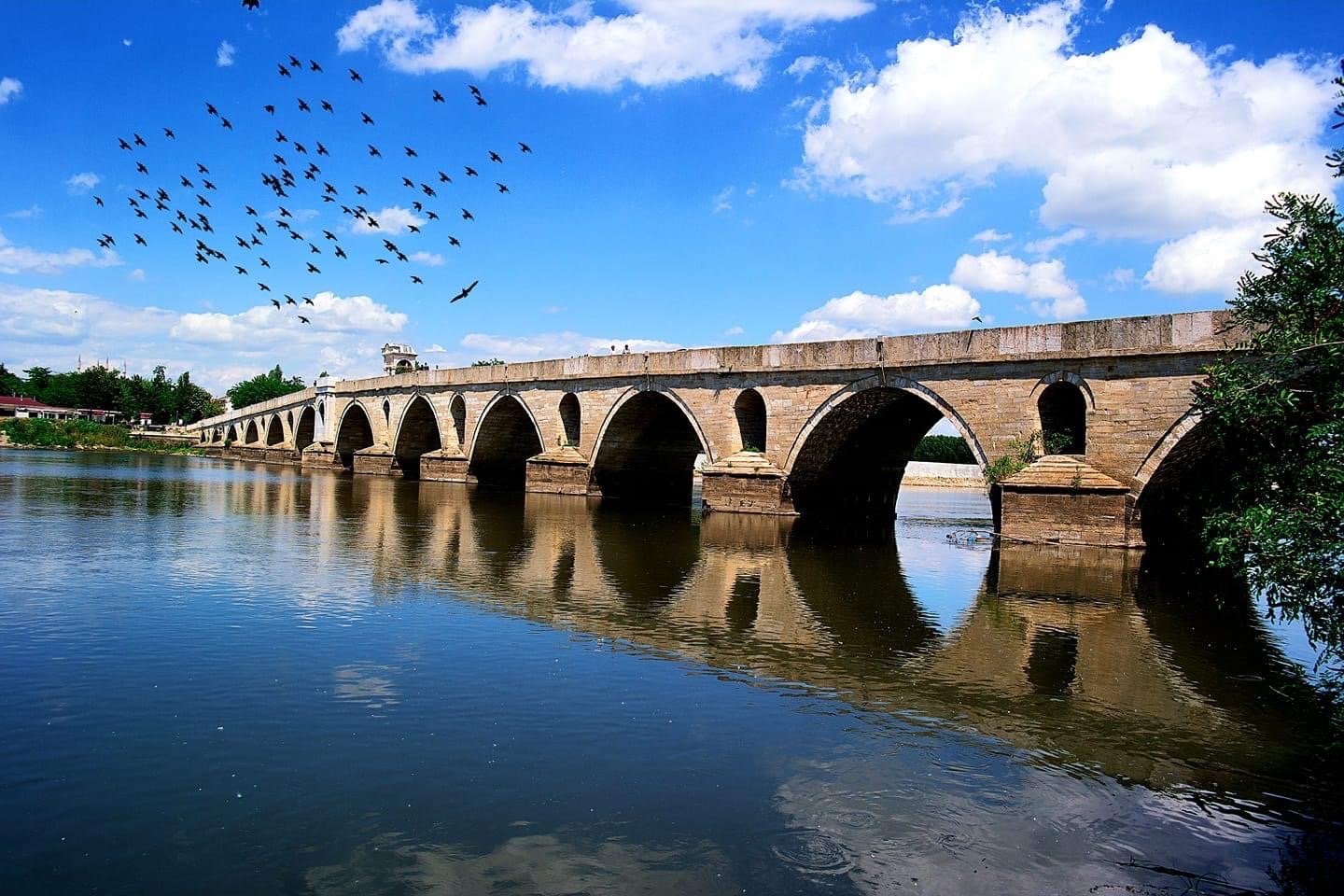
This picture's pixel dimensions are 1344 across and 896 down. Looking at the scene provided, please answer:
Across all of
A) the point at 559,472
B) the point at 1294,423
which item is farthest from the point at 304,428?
the point at 1294,423

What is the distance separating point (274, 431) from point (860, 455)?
183 feet

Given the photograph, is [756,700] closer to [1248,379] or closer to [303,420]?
[1248,379]

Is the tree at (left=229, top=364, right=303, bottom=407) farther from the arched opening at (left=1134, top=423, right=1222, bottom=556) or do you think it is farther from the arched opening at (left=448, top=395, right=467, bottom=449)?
the arched opening at (left=1134, top=423, right=1222, bottom=556)

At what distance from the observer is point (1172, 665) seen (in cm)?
980

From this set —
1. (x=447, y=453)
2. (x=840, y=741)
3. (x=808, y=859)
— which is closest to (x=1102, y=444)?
(x=840, y=741)

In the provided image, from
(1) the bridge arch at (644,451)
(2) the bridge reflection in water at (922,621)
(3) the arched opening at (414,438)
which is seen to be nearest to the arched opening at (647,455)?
(1) the bridge arch at (644,451)

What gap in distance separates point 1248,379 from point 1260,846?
323cm

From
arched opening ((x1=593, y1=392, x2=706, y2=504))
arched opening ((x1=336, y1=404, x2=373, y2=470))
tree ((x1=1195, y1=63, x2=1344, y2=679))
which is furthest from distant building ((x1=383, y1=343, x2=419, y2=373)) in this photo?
tree ((x1=1195, y1=63, x2=1344, y2=679))

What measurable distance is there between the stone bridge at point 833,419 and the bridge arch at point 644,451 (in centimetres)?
7

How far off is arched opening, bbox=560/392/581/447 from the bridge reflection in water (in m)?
14.1

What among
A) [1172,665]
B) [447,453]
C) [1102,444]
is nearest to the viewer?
[1172,665]

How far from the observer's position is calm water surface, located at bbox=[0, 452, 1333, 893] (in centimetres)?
491

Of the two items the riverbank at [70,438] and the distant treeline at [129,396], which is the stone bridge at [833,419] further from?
the distant treeline at [129,396]

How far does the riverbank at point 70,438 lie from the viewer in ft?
228
